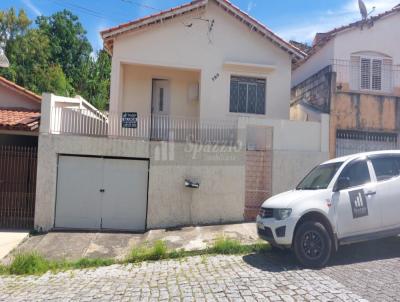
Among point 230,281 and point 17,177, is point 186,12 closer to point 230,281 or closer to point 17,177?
point 17,177

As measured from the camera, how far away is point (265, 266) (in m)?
7.04

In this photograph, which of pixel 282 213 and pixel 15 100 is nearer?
pixel 282 213

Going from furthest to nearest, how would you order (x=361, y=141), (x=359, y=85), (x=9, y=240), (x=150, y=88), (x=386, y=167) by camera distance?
1. (x=150, y=88)
2. (x=359, y=85)
3. (x=361, y=141)
4. (x=9, y=240)
5. (x=386, y=167)

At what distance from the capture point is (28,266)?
7633 mm

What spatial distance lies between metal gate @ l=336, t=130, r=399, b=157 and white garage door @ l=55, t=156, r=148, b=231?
6.45 metres

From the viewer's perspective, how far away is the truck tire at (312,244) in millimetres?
6805

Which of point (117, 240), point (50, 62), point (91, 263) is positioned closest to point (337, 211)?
point (91, 263)

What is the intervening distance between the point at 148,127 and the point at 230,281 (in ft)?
21.0

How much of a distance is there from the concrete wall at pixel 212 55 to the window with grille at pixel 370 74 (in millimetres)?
2626

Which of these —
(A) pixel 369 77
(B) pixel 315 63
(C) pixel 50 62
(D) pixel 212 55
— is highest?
(C) pixel 50 62

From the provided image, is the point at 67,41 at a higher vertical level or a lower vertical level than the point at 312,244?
higher

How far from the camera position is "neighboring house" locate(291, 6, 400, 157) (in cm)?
1292

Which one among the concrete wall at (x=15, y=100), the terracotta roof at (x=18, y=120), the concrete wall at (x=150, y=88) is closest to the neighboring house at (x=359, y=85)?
the concrete wall at (x=150, y=88)

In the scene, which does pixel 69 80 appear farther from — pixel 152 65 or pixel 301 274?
pixel 301 274
